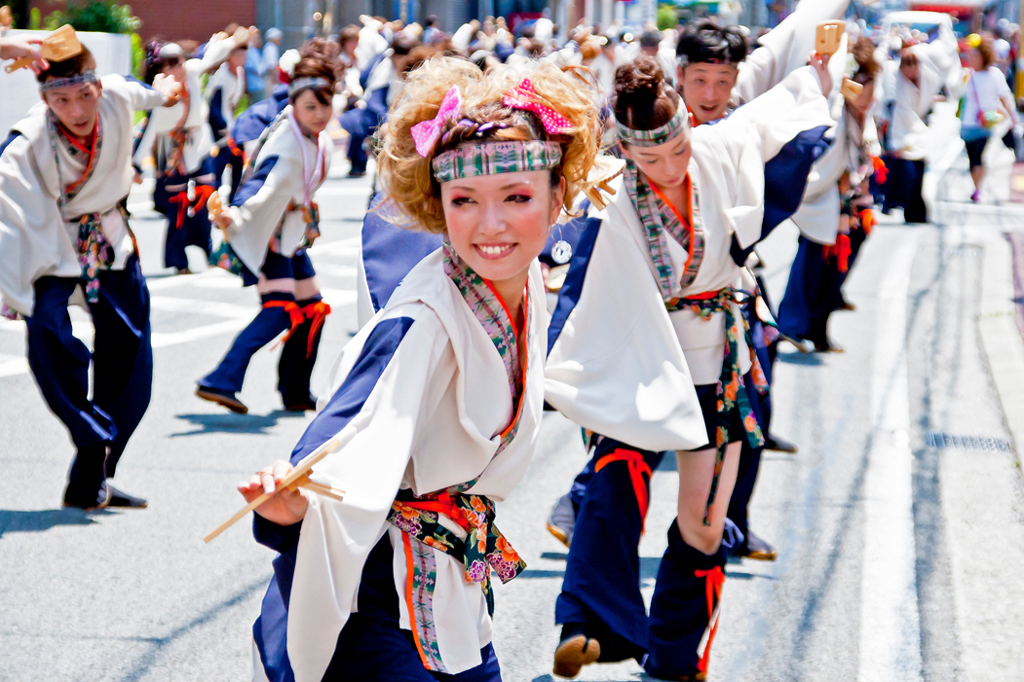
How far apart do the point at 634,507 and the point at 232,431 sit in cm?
341

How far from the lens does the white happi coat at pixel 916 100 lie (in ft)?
44.9

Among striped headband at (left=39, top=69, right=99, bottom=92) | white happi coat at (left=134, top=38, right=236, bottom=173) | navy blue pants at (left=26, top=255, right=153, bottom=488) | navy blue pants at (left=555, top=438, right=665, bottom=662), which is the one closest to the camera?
navy blue pants at (left=555, top=438, right=665, bottom=662)

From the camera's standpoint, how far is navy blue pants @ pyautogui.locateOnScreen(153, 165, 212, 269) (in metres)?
10.9

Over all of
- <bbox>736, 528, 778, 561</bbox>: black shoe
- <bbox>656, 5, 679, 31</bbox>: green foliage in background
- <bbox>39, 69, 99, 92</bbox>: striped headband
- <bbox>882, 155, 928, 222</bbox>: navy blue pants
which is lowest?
<bbox>656, 5, 679, 31</bbox>: green foliage in background

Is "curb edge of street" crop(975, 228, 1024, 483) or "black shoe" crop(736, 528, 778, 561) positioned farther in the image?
"curb edge of street" crop(975, 228, 1024, 483)

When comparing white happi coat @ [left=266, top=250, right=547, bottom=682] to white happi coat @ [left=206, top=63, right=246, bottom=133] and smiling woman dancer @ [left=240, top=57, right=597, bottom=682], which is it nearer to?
smiling woman dancer @ [left=240, top=57, right=597, bottom=682]

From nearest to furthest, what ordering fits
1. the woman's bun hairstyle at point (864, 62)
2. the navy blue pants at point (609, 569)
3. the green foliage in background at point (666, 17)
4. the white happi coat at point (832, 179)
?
1. the navy blue pants at point (609, 569)
2. the woman's bun hairstyle at point (864, 62)
3. the white happi coat at point (832, 179)
4. the green foliage in background at point (666, 17)

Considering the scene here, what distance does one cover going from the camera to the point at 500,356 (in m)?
2.41

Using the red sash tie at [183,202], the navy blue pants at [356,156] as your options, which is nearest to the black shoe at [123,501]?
the red sash tie at [183,202]

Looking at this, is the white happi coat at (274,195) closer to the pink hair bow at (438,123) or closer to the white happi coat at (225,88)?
the pink hair bow at (438,123)

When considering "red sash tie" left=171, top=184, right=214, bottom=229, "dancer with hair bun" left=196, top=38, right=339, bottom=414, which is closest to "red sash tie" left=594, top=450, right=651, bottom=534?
"dancer with hair bun" left=196, top=38, right=339, bottom=414

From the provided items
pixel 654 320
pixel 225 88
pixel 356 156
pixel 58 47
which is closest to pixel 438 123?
pixel 654 320

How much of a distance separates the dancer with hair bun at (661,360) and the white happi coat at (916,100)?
1043 centimetres

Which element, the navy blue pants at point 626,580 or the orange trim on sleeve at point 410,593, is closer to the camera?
the orange trim on sleeve at point 410,593
